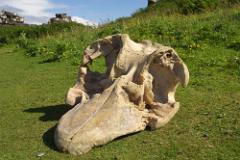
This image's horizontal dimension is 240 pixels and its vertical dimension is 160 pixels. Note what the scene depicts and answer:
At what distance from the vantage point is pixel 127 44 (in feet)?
23.5

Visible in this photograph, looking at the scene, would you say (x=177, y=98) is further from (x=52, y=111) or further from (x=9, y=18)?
(x=9, y=18)

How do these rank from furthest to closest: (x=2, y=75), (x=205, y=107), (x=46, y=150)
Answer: (x=2, y=75)
(x=205, y=107)
(x=46, y=150)

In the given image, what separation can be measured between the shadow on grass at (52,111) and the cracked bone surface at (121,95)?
435 mm

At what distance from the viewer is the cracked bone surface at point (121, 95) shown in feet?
20.1

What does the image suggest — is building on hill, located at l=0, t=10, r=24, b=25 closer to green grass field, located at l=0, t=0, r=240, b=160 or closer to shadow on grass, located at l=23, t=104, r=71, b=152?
green grass field, located at l=0, t=0, r=240, b=160

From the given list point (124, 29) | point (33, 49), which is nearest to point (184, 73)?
point (124, 29)

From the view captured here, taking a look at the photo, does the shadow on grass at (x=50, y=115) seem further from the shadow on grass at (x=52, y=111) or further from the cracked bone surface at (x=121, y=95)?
the cracked bone surface at (x=121, y=95)

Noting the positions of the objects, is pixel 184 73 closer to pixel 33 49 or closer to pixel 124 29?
pixel 124 29

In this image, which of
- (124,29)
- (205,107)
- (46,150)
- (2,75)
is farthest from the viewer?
(124,29)

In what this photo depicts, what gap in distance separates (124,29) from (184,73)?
27.0 ft

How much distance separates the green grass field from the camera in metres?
5.95

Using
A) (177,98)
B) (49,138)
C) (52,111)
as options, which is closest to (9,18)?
(52,111)

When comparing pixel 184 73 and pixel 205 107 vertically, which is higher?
pixel 184 73

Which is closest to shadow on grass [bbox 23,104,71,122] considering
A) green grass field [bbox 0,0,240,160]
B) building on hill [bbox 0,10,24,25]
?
green grass field [bbox 0,0,240,160]
